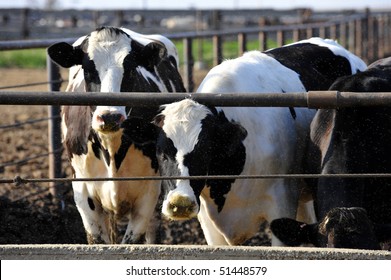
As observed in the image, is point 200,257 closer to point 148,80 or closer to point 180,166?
point 180,166

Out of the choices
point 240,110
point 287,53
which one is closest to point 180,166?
point 240,110

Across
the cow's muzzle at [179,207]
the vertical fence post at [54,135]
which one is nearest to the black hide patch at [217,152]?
the cow's muzzle at [179,207]

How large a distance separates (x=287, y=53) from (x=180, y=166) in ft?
7.15

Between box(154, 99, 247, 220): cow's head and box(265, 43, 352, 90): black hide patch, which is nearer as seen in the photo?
box(154, 99, 247, 220): cow's head

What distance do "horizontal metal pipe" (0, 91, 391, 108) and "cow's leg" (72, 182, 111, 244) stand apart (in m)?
2.26

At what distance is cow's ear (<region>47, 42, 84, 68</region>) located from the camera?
5.88 metres

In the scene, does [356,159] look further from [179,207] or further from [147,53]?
[147,53]

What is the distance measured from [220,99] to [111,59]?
5.95ft

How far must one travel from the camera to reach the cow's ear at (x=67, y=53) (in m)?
5.88

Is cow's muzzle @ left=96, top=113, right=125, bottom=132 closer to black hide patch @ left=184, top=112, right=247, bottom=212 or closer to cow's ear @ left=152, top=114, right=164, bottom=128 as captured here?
cow's ear @ left=152, top=114, right=164, bottom=128

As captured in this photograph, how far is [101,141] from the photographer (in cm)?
587

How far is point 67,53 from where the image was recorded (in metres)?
5.89

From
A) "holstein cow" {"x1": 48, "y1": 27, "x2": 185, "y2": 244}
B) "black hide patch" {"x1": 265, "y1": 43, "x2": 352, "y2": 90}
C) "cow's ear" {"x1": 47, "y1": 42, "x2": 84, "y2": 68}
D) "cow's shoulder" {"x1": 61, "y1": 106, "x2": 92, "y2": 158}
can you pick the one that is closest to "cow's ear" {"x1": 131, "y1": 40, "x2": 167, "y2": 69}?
"holstein cow" {"x1": 48, "y1": 27, "x2": 185, "y2": 244}

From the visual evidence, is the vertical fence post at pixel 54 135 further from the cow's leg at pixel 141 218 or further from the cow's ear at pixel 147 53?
the cow's ear at pixel 147 53
